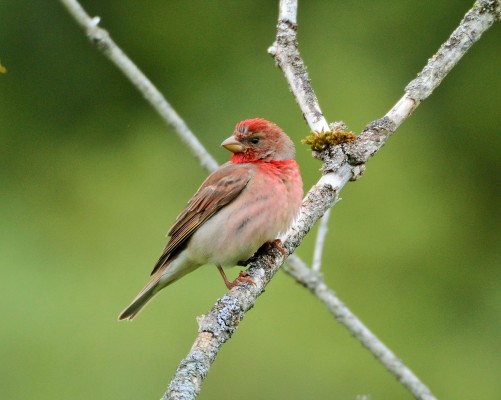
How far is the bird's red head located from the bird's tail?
82 centimetres

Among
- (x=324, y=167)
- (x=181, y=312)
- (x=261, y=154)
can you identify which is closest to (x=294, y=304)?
(x=181, y=312)

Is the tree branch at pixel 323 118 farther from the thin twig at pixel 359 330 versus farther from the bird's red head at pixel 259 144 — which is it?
the bird's red head at pixel 259 144

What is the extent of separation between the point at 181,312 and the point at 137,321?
38 centimetres

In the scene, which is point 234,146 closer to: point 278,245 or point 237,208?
point 237,208

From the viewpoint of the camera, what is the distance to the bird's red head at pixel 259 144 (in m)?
5.79

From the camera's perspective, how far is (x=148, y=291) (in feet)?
18.5

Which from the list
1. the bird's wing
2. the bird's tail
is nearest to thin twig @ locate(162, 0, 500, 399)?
the bird's wing

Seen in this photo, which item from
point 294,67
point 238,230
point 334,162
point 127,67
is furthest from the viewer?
point 238,230

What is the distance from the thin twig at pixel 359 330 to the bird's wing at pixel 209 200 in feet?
1.72

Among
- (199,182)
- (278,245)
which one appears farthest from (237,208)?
(199,182)

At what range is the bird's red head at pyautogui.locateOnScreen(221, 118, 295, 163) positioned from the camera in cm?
579

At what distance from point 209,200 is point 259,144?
0.47 meters

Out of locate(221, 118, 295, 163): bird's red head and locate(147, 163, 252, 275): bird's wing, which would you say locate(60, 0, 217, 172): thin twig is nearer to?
locate(147, 163, 252, 275): bird's wing

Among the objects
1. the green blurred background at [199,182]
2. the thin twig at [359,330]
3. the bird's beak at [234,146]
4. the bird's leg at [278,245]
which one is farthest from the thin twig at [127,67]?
the green blurred background at [199,182]
